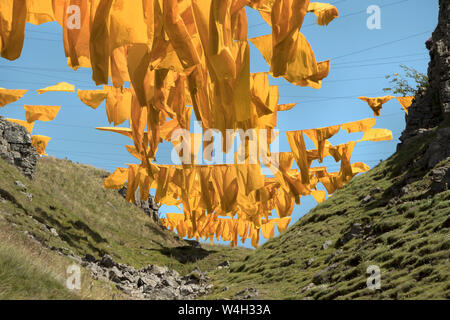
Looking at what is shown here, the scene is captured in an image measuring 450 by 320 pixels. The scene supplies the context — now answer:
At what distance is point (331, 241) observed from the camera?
67.0 feet

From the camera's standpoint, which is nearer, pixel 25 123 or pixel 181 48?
pixel 181 48

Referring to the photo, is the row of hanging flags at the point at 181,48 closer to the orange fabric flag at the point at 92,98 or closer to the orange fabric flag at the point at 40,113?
the orange fabric flag at the point at 92,98

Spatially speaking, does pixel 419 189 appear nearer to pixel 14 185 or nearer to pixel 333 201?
pixel 333 201

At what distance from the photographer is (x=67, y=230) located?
73.8 feet

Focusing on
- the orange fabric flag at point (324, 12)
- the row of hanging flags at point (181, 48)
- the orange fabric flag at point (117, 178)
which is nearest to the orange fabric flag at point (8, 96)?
the row of hanging flags at point (181, 48)

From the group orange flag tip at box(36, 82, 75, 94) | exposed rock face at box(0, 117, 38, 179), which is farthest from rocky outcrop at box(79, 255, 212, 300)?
exposed rock face at box(0, 117, 38, 179)

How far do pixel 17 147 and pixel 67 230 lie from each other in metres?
7.69

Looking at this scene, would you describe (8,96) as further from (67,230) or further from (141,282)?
(67,230)

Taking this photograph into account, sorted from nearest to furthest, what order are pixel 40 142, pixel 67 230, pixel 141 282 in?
1. pixel 141 282
2. pixel 67 230
3. pixel 40 142

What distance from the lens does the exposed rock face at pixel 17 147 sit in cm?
2594

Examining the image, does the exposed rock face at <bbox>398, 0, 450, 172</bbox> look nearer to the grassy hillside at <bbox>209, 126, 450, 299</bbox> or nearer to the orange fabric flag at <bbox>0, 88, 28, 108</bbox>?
the grassy hillside at <bbox>209, 126, 450, 299</bbox>

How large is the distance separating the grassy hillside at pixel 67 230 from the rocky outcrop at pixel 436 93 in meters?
17.8

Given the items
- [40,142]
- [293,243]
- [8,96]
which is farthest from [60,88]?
[40,142]

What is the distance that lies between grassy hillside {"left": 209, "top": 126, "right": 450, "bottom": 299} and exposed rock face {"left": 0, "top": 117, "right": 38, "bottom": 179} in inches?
554
